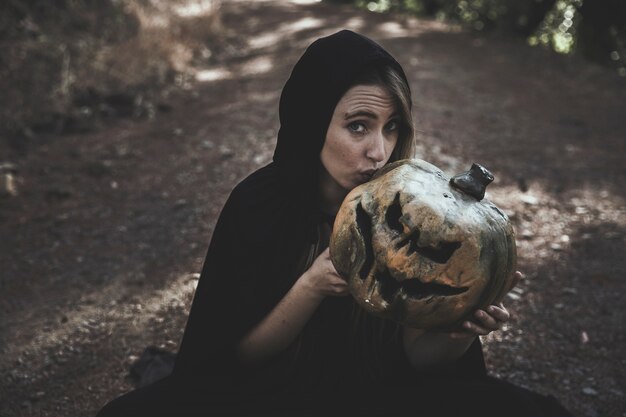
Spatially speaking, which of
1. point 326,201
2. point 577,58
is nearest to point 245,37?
point 577,58

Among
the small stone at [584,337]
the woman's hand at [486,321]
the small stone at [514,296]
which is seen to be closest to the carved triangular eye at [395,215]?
the woman's hand at [486,321]

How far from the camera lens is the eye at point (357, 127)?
2170 millimetres

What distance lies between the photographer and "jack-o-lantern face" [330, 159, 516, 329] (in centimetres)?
171

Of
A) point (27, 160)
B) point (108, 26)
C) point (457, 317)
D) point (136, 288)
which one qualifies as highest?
point (108, 26)

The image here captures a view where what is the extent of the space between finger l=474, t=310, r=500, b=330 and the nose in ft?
2.22

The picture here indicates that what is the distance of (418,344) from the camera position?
2346 millimetres

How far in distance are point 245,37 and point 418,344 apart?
10846 mm

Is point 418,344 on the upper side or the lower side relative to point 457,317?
lower

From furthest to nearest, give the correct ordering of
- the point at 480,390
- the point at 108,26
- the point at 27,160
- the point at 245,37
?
the point at 245,37, the point at 108,26, the point at 27,160, the point at 480,390

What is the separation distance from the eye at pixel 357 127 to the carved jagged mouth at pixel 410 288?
2.14 feet

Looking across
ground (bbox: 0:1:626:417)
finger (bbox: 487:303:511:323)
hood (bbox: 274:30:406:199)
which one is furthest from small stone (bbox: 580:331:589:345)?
hood (bbox: 274:30:406:199)

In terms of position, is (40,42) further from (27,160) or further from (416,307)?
(416,307)

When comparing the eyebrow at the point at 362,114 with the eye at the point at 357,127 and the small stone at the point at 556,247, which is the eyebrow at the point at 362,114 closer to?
the eye at the point at 357,127

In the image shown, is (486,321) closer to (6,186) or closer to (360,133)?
(360,133)
